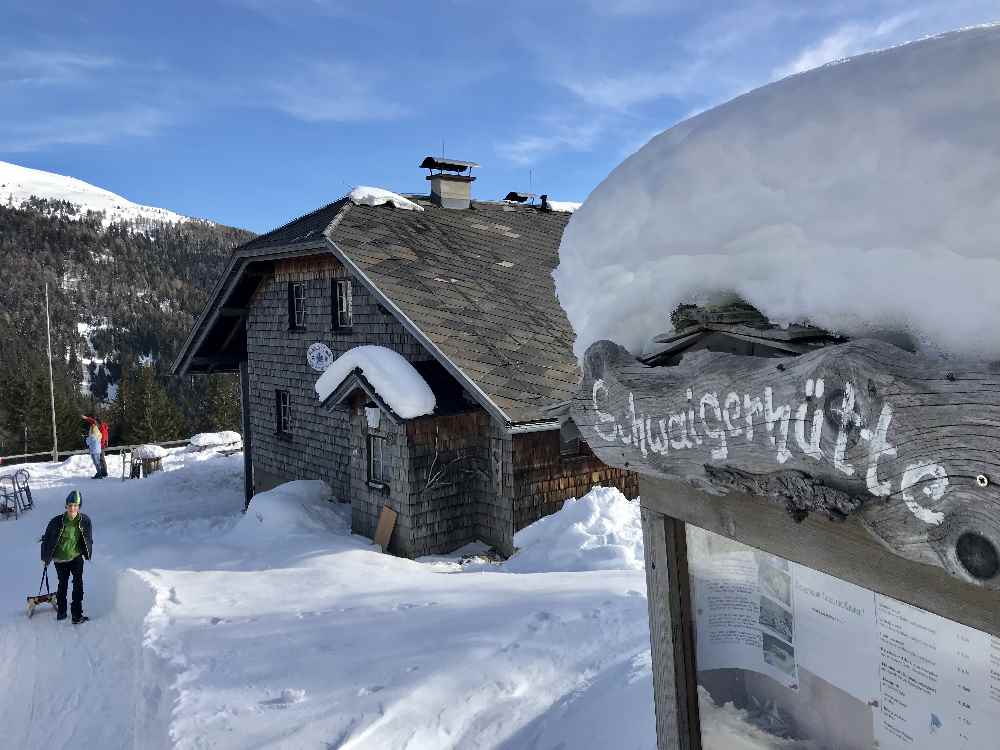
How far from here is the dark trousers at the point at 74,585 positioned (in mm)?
8742

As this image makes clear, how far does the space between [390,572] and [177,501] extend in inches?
404

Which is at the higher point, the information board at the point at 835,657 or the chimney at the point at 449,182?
the chimney at the point at 449,182

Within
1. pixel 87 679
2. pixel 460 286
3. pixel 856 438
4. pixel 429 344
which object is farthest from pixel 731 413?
pixel 460 286

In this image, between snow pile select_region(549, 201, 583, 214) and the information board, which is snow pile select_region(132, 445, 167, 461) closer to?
snow pile select_region(549, 201, 583, 214)

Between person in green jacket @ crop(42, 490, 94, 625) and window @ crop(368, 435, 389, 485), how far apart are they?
4.18 metres

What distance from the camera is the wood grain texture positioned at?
284 cm

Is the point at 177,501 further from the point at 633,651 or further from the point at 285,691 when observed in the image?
the point at 633,651

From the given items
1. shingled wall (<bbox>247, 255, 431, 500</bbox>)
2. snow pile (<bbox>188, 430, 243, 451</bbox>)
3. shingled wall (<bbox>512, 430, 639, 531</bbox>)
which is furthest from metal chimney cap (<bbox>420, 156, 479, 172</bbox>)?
snow pile (<bbox>188, 430, 243, 451</bbox>)

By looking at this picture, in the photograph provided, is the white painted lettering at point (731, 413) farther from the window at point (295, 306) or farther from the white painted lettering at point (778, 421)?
the window at point (295, 306)

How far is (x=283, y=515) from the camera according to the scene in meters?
12.3

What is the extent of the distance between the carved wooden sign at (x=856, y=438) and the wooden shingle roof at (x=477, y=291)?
7305 millimetres

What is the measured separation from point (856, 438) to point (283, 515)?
11771mm

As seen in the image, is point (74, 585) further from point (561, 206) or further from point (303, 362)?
point (561, 206)

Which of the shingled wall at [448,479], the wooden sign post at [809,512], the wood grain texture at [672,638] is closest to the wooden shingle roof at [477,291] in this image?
the shingled wall at [448,479]
